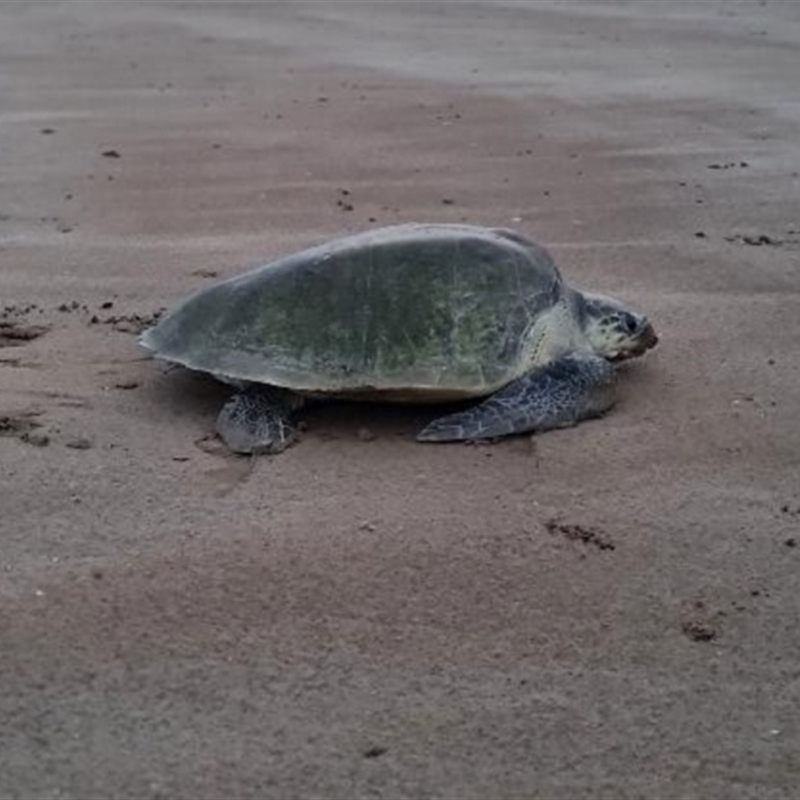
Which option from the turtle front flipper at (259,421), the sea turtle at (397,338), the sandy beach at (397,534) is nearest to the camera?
the sandy beach at (397,534)

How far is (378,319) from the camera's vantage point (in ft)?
13.5

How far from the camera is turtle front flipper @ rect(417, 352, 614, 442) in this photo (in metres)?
4.02

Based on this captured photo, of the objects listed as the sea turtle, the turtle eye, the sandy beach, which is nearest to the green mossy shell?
the sea turtle

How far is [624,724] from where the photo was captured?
9.08ft

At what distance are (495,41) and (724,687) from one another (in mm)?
10591

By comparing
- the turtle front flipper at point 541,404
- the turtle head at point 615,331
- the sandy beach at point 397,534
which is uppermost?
the turtle head at point 615,331

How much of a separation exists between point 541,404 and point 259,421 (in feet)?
2.63

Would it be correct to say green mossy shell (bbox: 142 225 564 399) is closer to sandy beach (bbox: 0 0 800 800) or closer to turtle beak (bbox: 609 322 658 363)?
sandy beach (bbox: 0 0 800 800)

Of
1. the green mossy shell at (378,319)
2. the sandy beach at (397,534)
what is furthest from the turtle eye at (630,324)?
the green mossy shell at (378,319)

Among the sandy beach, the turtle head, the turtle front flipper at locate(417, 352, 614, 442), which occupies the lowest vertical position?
the sandy beach

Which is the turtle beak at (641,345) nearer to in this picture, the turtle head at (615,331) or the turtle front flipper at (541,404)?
the turtle head at (615,331)

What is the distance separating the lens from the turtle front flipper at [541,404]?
402cm

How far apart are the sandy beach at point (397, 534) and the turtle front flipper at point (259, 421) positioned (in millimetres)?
50

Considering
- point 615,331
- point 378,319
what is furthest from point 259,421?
point 615,331
